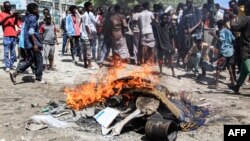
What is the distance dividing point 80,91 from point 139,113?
167 centimetres

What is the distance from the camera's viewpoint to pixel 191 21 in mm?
12578

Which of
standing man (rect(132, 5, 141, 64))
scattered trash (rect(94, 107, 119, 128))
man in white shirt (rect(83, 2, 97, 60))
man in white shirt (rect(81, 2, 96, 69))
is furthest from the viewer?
standing man (rect(132, 5, 141, 64))

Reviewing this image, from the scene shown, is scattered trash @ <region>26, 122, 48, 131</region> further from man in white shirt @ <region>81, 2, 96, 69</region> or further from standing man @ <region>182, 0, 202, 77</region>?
standing man @ <region>182, 0, 202, 77</region>

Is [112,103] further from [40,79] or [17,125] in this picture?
[40,79]

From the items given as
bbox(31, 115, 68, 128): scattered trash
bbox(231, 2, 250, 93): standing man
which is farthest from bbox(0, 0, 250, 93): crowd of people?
bbox(31, 115, 68, 128): scattered trash

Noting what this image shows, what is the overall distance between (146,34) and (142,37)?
0.17m

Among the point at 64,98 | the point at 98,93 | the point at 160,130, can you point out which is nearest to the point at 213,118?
the point at 160,130

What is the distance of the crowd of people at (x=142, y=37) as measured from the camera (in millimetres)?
10031

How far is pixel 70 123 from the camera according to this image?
623cm

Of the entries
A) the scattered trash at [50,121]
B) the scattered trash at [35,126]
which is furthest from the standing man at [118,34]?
the scattered trash at [35,126]

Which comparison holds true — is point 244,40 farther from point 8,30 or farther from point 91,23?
point 8,30

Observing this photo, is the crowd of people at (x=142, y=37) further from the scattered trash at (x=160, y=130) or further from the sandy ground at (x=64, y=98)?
the scattered trash at (x=160, y=130)

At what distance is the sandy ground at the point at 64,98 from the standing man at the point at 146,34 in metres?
0.70

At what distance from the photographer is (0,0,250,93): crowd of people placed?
1003 centimetres
